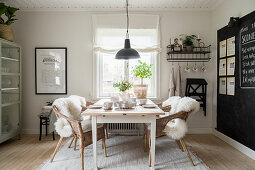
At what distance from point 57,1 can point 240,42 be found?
3.39 meters

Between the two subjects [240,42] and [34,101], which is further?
[34,101]

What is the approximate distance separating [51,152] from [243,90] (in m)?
3.21

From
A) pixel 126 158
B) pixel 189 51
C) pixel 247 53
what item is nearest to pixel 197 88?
→ pixel 189 51

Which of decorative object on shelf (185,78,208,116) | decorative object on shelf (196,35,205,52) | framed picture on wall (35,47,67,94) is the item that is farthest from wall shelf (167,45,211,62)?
framed picture on wall (35,47,67,94)

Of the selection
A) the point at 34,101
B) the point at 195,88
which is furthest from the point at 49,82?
the point at 195,88

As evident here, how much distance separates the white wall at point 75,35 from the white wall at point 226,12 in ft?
0.43

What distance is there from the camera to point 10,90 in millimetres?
3354

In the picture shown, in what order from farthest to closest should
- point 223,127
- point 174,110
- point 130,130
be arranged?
point 130,130 → point 223,127 → point 174,110

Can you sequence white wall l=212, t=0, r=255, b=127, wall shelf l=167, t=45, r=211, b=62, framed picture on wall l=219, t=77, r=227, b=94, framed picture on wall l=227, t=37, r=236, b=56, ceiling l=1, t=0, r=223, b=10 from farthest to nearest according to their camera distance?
wall shelf l=167, t=45, r=211, b=62
ceiling l=1, t=0, r=223, b=10
framed picture on wall l=219, t=77, r=227, b=94
framed picture on wall l=227, t=37, r=236, b=56
white wall l=212, t=0, r=255, b=127

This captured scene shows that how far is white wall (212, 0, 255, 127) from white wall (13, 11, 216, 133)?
130mm

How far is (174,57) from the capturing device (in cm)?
382

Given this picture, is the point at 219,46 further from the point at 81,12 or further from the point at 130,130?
the point at 81,12

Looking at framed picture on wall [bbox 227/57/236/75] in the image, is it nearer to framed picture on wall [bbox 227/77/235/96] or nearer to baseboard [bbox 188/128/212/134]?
framed picture on wall [bbox 227/77/235/96]

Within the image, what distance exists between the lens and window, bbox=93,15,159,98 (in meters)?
3.81
